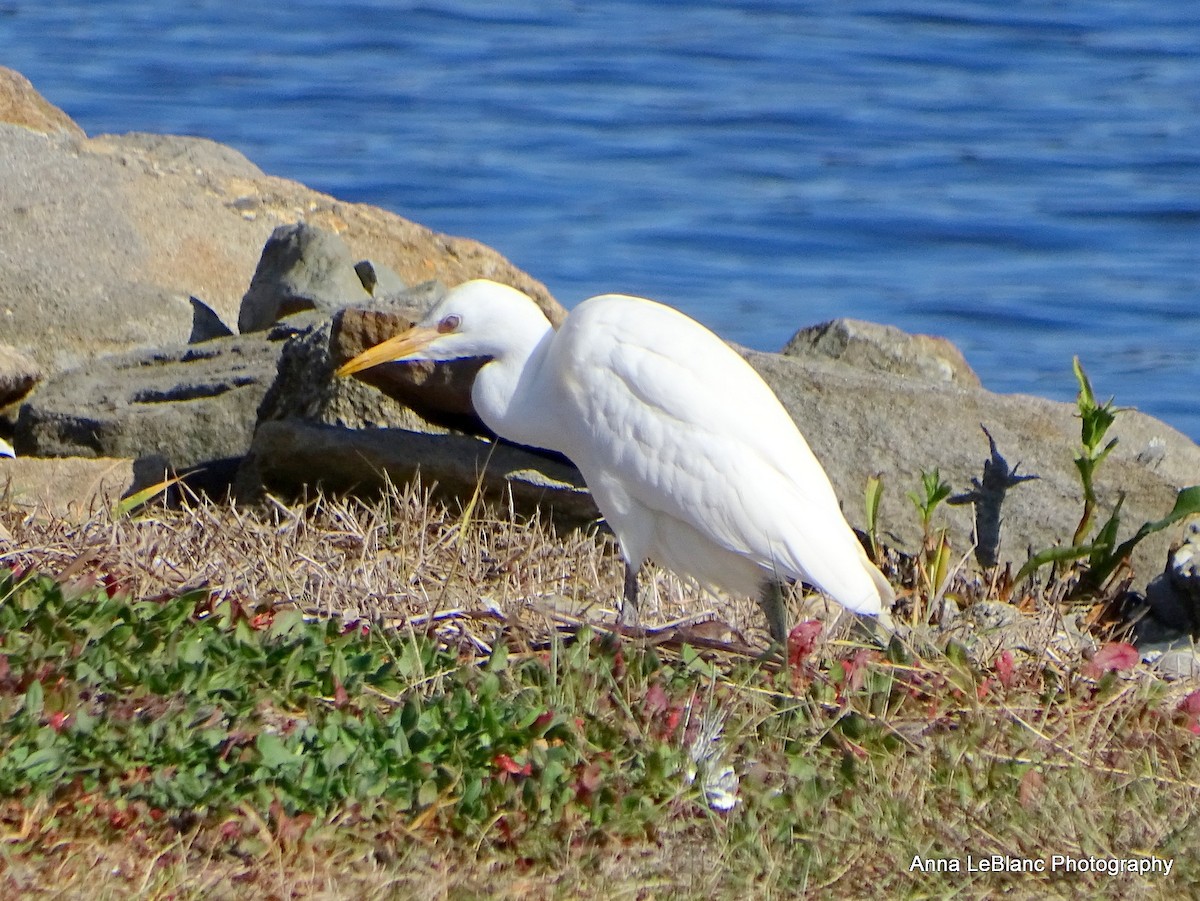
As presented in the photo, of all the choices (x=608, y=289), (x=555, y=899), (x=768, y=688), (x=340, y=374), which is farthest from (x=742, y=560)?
(x=608, y=289)

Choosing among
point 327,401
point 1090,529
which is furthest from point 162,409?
point 1090,529

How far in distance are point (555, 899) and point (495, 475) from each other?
2.22m

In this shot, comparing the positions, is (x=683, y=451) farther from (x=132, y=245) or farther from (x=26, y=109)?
(x=26, y=109)

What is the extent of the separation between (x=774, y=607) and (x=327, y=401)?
1.64 metres

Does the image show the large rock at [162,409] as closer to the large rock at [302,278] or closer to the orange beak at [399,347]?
the large rock at [302,278]

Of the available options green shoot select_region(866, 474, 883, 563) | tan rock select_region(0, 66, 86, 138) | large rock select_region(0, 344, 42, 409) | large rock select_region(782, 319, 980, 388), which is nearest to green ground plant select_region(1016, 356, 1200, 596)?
green shoot select_region(866, 474, 883, 563)

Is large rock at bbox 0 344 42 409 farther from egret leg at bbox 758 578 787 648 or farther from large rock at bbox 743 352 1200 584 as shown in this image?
egret leg at bbox 758 578 787 648

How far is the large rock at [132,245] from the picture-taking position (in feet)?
22.5

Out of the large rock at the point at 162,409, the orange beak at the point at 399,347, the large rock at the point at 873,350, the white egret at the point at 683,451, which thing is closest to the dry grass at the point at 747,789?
the white egret at the point at 683,451

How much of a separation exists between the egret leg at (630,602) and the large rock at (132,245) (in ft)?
8.18

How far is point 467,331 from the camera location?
187 inches

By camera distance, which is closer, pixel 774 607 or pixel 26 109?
pixel 774 607

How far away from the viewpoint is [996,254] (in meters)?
12.4

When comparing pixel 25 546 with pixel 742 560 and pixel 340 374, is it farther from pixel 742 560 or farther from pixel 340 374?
pixel 742 560
